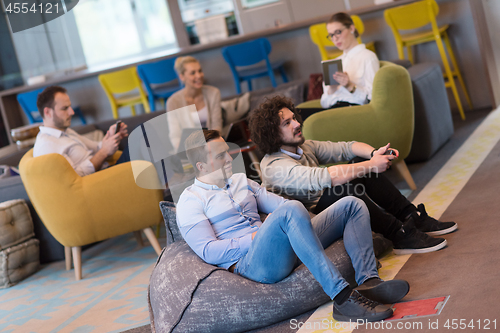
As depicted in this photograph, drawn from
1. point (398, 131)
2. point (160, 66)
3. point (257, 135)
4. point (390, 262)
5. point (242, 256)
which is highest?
point (160, 66)

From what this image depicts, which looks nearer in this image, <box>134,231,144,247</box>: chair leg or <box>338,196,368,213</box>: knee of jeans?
<box>338,196,368,213</box>: knee of jeans

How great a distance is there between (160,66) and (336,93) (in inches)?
96.8

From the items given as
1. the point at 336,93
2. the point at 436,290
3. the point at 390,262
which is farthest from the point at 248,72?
the point at 436,290

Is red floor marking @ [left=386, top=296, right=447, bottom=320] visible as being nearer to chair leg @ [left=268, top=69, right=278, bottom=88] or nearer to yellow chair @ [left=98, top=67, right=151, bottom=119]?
chair leg @ [left=268, top=69, right=278, bottom=88]

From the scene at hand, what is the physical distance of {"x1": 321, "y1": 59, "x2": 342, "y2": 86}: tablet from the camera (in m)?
3.11

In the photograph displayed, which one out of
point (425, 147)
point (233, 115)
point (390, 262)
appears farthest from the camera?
point (233, 115)

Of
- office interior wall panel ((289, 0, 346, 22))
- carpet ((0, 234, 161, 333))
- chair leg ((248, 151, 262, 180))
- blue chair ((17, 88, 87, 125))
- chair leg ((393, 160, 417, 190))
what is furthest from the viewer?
office interior wall panel ((289, 0, 346, 22))

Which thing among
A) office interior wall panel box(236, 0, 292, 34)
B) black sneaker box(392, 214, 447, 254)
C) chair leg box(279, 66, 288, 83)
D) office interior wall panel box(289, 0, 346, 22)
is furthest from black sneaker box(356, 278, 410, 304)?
office interior wall panel box(236, 0, 292, 34)

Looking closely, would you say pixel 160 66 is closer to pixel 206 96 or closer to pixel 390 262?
pixel 206 96

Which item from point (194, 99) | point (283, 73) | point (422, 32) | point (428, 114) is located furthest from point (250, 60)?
point (428, 114)

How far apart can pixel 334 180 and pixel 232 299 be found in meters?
0.64

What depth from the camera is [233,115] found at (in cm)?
432

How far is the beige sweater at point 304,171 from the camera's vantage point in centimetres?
210

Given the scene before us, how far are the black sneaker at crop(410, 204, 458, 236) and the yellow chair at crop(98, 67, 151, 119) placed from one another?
3831 mm
